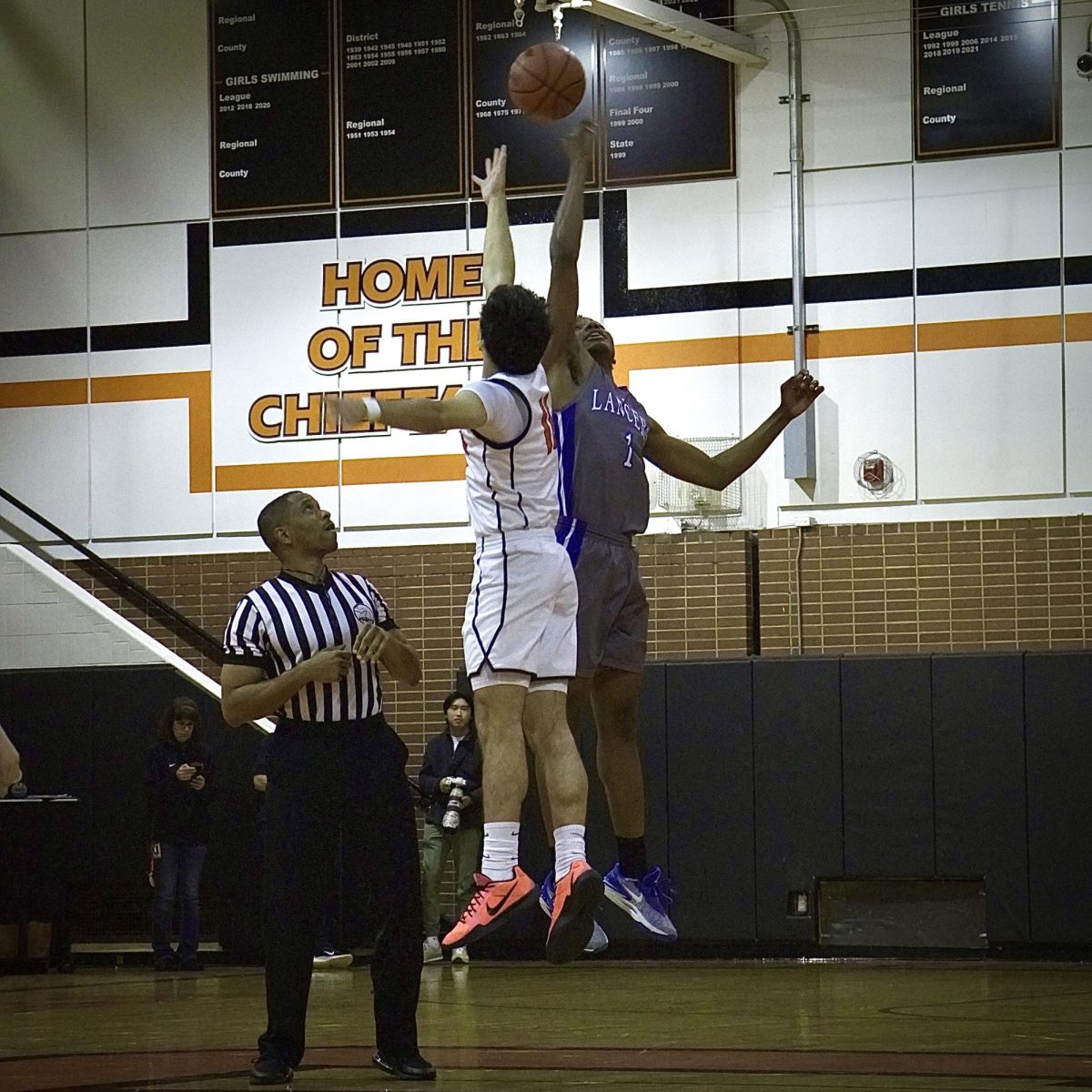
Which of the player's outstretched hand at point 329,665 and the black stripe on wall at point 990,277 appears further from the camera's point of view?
the black stripe on wall at point 990,277

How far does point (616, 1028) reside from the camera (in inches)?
300

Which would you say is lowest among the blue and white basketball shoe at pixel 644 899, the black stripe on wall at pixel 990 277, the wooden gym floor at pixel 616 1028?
the wooden gym floor at pixel 616 1028

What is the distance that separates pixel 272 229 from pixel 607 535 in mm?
8498

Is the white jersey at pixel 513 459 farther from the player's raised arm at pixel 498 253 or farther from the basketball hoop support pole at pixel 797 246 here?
the basketball hoop support pole at pixel 797 246

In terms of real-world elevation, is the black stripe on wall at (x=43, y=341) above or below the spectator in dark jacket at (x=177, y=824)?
above

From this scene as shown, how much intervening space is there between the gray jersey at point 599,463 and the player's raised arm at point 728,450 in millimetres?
313

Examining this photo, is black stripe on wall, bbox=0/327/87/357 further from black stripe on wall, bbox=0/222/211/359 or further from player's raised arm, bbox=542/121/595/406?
player's raised arm, bbox=542/121/595/406

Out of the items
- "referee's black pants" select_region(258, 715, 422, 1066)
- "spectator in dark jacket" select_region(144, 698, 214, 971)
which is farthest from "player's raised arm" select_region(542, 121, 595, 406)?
"spectator in dark jacket" select_region(144, 698, 214, 971)

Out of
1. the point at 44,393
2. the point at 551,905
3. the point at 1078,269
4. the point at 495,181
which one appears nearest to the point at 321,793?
the point at 551,905

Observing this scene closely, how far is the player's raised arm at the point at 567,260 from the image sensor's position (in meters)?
6.04

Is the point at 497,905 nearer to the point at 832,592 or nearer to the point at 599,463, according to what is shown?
the point at 599,463

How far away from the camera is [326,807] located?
6.04 m

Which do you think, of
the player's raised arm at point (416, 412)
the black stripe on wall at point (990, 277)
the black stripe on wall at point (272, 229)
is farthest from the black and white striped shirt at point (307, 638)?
the black stripe on wall at point (272, 229)

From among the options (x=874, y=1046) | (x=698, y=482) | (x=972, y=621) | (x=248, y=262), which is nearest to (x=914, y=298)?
(x=972, y=621)
